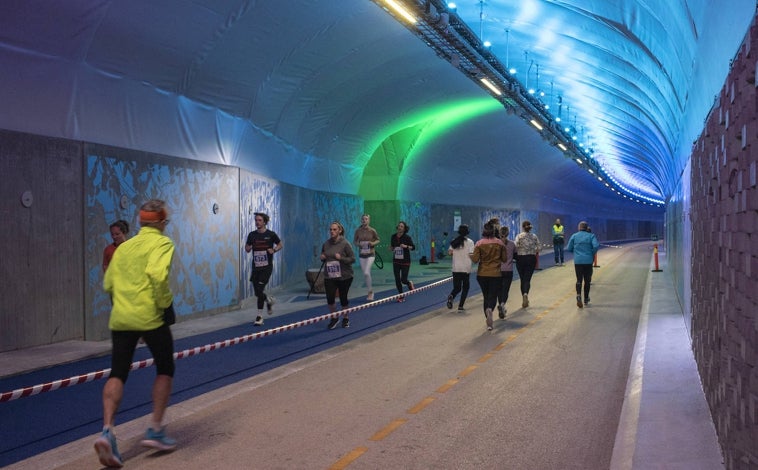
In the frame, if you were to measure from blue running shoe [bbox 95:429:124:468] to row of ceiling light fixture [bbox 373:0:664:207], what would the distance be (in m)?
8.68

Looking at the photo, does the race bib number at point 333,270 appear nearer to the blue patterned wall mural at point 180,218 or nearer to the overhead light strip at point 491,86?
the blue patterned wall mural at point 180,218

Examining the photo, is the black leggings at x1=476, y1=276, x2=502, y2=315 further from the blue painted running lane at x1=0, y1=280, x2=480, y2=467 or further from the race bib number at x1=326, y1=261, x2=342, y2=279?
the race bib number at x1=326, y1=261, x2=342, y2=279

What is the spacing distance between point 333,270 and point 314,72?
6.69 m

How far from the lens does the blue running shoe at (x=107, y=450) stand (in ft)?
17.2

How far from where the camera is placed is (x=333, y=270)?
12625 mm

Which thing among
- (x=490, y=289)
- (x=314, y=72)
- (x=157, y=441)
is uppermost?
(x=314, y=72)

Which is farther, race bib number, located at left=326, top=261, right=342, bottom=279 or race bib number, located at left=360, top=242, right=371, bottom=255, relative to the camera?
race bib number, located at left=360, top=242, right=371, bottom=255

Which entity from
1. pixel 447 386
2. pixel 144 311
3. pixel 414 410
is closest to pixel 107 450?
pixel 144 311

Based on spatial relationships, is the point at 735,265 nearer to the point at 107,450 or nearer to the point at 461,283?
the point at 107,450

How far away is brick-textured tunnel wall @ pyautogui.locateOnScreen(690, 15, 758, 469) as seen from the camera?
12.1 feet

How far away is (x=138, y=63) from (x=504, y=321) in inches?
301

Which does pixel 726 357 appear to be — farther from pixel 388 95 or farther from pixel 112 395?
pixel 388 95

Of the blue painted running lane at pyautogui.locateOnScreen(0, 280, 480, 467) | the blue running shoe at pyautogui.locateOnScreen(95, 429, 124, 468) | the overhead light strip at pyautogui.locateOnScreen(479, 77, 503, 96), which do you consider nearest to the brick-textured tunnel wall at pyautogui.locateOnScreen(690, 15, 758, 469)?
the blue running shoe at pyautogui.locateOnScreen(95, 429, 124, 468)

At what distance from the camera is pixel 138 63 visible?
40.3 ft
